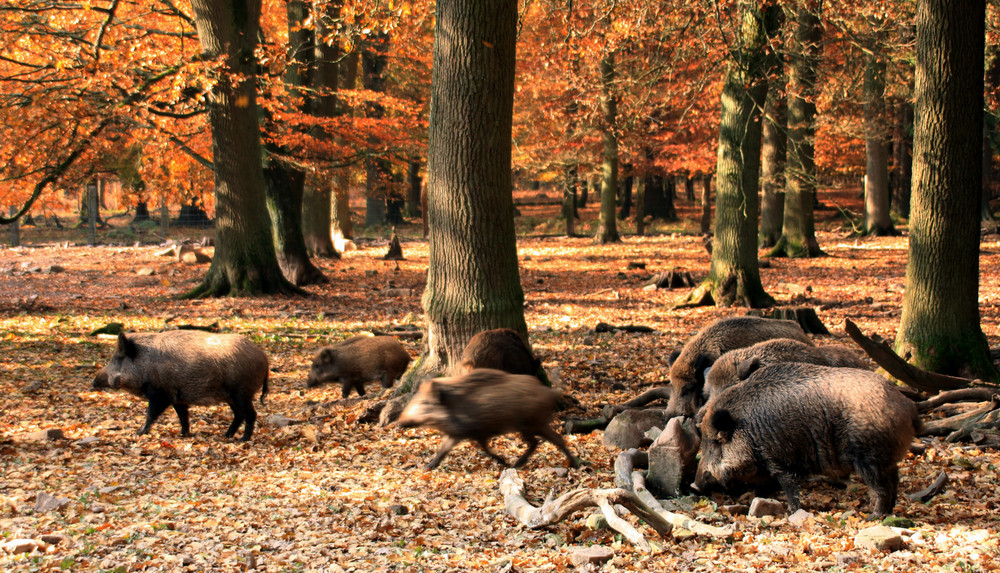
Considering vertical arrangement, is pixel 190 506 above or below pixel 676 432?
below

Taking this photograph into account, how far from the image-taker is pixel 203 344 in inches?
289

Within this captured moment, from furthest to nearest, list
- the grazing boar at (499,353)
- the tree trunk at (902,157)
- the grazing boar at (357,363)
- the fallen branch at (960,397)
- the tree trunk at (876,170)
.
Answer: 1. the tree trunk at (902,157)
2. the tree trunk at (876,170)
3. the grazing boar at (357,363)
4. the grazing boar at (499,353)
5. the fallen branch at (960,397)

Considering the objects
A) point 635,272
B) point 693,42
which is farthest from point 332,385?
point 635,272

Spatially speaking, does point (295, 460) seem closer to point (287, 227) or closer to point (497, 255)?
Result: point (497, 255)

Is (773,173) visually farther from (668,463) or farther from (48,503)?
(48,503)

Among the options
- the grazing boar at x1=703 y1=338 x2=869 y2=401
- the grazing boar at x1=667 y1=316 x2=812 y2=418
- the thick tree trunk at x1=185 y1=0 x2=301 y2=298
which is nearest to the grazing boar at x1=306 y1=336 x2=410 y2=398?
the grazing boar at x1=667 y1=316 x2=812 y2=418

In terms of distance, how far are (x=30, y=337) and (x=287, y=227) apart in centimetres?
713

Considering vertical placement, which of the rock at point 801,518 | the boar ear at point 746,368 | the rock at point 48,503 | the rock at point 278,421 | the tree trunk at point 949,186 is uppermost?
the tree trunk at point 949,186

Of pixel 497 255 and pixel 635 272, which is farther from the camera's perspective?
pixel 635 272

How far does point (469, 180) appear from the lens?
7.97 meters

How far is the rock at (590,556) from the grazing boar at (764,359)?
2341mm

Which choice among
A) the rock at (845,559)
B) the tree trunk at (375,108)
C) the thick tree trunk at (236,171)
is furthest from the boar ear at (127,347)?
the tree trunk at (375,108)

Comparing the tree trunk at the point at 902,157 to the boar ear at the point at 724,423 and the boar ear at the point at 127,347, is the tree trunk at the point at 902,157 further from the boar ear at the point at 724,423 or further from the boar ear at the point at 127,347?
the boar ear at the point at 127,347

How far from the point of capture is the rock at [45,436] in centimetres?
702
